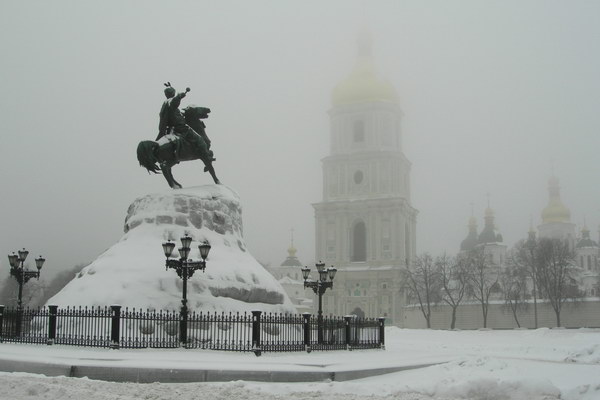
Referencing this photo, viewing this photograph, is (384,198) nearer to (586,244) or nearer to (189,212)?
(586,244)

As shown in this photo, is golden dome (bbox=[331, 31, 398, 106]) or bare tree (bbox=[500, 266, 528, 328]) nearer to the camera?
bare tree (bbox=[500, 266, 528, 328])

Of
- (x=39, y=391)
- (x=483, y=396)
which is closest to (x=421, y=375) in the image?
(x=483, y=396)

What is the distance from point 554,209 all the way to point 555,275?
4457 cm

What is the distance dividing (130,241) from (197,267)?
5.56 metres

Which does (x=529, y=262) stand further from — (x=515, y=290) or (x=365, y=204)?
(x=365, y=204)

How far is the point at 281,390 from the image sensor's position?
46.1ft

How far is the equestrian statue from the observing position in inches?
1037

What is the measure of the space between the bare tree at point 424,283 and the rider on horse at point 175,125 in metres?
46.9

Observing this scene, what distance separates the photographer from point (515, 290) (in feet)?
228

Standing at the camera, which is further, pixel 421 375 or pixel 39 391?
pixel 421 375

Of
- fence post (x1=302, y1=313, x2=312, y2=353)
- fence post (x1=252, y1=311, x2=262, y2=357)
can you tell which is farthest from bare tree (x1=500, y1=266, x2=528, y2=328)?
fence post (x1=252, y1=311, x2=262, y2=357)

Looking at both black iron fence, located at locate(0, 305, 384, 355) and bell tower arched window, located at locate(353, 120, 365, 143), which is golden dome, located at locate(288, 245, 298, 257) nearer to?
bell tower arched window, located at locate(353, 120, 365, 143)

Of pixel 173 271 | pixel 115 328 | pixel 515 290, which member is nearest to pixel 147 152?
pixel 173 271

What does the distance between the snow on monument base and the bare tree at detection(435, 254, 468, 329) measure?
45254 millimetres
